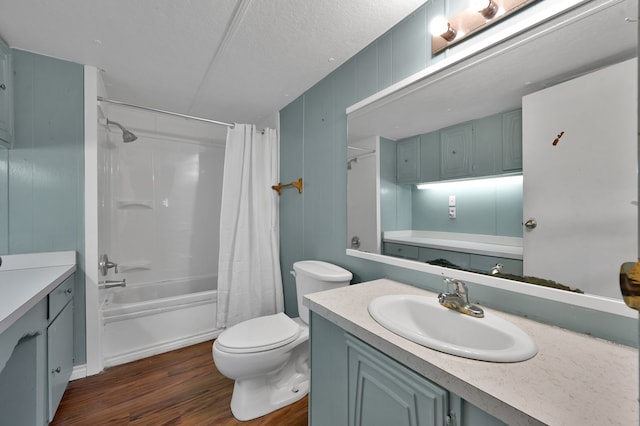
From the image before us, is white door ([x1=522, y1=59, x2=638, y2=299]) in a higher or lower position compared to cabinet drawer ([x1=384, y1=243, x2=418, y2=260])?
higher

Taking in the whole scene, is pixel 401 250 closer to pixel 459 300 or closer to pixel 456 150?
pixel 459 300

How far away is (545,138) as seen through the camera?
0.87 m

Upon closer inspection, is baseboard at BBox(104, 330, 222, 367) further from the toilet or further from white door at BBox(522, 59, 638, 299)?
white door at BBox(522, 59, 638, 299)

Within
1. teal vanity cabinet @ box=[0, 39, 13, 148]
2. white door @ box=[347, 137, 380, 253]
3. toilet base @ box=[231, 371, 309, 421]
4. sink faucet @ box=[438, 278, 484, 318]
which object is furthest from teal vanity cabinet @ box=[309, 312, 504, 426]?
teal vanity cabinet @ box=[0, 39, 13, 148]

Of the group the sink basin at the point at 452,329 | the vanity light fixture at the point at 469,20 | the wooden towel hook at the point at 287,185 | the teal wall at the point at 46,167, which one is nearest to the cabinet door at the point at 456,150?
the vanity light fixture at the point at 469,20

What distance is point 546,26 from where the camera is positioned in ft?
2.84

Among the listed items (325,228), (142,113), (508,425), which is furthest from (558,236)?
(142,113)

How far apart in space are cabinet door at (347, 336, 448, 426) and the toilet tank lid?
613 millimetres

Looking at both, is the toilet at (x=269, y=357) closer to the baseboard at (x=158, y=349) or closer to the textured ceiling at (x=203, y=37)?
the baseboard at (x=158, y=349)

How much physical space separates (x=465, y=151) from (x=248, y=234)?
5.84 feet

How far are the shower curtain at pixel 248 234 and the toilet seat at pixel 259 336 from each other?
60 cm

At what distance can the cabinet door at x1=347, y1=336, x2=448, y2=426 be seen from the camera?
0.65 m

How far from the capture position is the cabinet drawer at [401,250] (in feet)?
4.18

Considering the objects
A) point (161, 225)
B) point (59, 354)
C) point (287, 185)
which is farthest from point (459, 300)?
point (161, 225)
